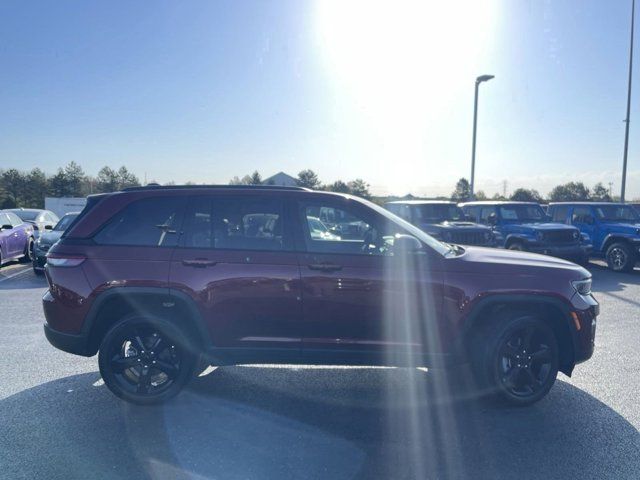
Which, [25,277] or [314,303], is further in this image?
[25,277]

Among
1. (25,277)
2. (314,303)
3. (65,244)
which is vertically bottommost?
(25,277)

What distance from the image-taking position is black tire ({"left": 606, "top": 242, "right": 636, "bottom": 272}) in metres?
12.1

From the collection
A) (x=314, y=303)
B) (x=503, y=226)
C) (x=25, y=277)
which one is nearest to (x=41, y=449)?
(x=314, y=303)

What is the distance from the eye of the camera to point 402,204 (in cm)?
1334

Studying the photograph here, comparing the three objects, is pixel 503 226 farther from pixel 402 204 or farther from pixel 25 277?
pixel 25 277

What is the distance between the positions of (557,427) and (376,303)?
5.87 ft

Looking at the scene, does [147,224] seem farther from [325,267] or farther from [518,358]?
[518,358]

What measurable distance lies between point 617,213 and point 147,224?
13391 mm

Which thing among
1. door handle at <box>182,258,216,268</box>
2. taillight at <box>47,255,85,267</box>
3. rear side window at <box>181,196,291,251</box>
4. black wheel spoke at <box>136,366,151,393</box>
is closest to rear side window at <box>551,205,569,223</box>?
rear side window at <box>181,196,291,251</box>

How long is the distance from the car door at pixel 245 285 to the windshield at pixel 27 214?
14.1 m

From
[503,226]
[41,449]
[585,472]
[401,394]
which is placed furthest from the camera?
[503,226]

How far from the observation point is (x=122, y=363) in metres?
4.18

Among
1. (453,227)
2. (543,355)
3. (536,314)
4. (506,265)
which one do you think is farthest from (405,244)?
(453,227)

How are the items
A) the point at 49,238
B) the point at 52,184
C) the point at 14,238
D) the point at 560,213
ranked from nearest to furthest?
the point at 49,238, the point at 14,238, the point at 560,213, the point at 52,184
